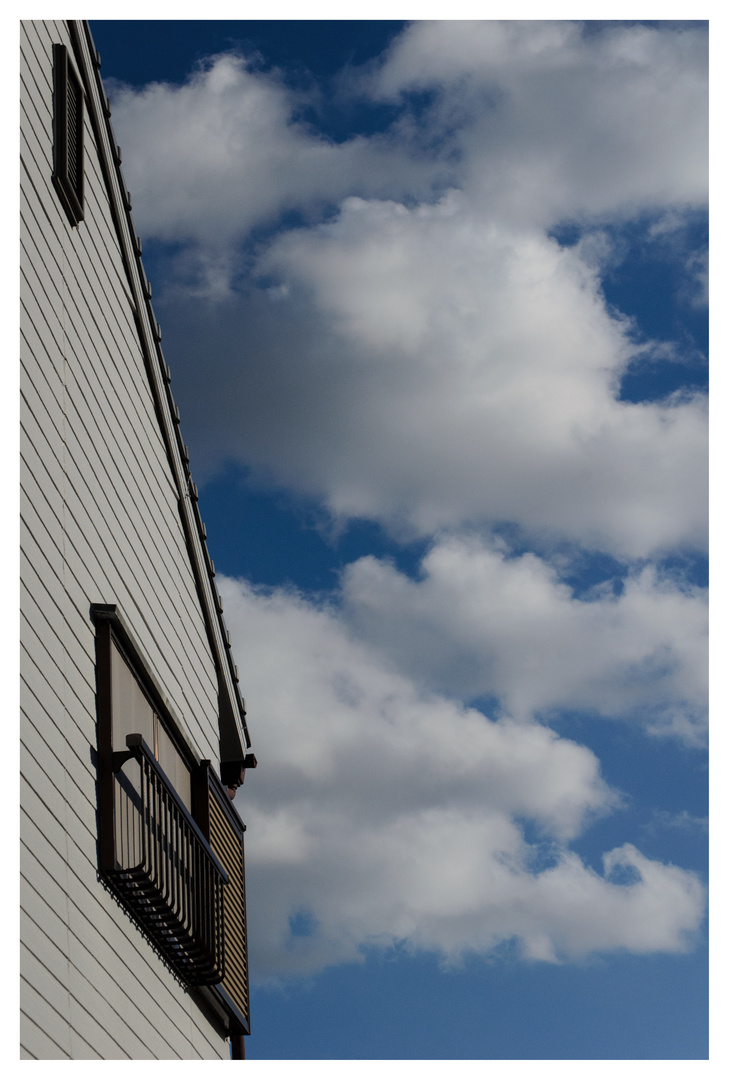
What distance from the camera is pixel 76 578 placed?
6285 mm

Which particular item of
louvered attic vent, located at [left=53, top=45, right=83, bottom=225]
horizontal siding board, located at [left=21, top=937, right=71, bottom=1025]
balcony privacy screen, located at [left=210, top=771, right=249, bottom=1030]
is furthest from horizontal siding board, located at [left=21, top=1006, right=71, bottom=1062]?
louvered attic vent, located at [left=53, top=45, right=83, bottom=225]

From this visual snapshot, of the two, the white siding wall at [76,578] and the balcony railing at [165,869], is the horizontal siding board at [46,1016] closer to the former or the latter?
the white siding wall at [76,578]

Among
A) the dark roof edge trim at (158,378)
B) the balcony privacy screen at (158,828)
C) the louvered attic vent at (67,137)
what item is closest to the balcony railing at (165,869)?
the balcony privacy screen at (158,828)

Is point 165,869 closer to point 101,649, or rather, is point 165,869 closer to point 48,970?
point 101,649

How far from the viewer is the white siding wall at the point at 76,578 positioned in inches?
206

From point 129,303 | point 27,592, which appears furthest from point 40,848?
point 129,303

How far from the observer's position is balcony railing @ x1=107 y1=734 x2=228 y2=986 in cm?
636

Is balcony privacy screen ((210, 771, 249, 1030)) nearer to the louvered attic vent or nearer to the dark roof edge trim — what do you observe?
the dark roof edge trim

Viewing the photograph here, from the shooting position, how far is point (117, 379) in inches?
310

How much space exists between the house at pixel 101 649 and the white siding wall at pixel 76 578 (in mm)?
20

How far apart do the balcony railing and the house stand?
0.02 metres

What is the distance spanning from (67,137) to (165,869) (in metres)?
4.71

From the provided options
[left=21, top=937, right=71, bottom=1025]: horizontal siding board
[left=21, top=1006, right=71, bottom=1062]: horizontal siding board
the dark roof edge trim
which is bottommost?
[left=21, top=1006, right=71, bottom=1062]: horizontal siding board

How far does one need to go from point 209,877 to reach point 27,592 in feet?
12.4
